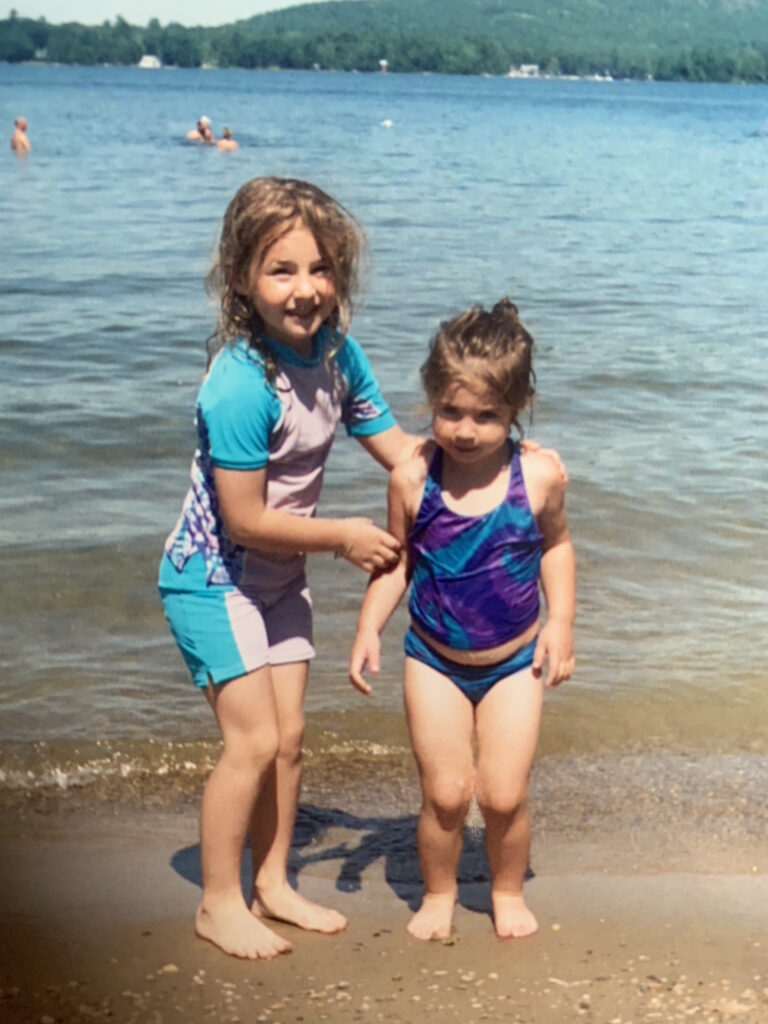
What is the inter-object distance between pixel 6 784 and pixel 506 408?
6.41 feet

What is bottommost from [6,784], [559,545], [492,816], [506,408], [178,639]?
[6,784]

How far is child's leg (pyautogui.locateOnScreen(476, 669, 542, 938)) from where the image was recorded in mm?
3230

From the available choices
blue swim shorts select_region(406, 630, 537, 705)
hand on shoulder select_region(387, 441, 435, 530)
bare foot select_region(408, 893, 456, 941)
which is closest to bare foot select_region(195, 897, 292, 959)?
bare foot select_region(408, 893, 456, 941)

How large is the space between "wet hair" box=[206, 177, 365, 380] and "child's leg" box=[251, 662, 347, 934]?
0.70 metres

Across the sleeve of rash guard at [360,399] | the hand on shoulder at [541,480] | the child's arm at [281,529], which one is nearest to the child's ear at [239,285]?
the sleeve of rash guard at [360,399]

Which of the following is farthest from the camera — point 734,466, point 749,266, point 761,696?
point 749,266

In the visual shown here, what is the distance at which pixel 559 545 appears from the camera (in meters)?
3.35

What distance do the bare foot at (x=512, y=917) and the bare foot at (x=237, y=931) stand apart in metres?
0.45

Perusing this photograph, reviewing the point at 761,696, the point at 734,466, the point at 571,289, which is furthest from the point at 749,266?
the point at 761,696

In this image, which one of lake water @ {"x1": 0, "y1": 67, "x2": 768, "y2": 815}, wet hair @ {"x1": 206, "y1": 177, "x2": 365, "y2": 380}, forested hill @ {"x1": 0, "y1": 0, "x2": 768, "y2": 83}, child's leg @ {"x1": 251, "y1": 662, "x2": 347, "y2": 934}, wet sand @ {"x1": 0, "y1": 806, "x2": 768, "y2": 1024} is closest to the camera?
wet sand @ {"x1": 0, "y1": 806, "x2": 768, "y2": 1024}

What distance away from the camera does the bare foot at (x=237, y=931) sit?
316 centimetres

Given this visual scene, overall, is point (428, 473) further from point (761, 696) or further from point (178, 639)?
point (761, 696)

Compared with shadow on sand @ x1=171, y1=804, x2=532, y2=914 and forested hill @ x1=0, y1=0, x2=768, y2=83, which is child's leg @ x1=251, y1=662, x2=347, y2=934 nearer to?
shadow on sand @ x1=171, y1=804, x2=532, y2=914

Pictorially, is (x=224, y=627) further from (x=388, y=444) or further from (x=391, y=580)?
(x=388, y=444)
